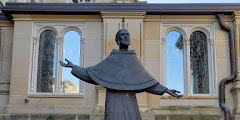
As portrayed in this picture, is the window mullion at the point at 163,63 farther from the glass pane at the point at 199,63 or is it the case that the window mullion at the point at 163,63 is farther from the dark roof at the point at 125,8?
the dark roof at the point at 125,8

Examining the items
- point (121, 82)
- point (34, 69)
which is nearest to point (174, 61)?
point (34, 69)

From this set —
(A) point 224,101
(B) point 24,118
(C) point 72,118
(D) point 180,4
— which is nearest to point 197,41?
(D) point 180,4

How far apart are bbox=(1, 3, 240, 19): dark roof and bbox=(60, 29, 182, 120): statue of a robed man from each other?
671cm

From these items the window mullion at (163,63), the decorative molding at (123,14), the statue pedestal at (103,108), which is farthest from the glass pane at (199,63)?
the decorative molding at (123,14)

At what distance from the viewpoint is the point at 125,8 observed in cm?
1256

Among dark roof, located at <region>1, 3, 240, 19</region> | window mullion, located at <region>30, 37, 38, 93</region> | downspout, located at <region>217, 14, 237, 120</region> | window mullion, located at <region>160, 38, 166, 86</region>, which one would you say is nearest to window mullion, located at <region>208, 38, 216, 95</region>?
downspout, located at <region>217, 14, 237, 120</region>

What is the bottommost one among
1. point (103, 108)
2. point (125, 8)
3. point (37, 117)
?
point (37, 117)

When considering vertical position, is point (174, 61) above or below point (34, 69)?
above

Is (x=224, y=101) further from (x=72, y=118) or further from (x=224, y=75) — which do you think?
(x=72, y=118)

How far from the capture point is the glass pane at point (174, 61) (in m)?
12.8

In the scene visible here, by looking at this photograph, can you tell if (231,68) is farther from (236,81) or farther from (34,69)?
(34,69)

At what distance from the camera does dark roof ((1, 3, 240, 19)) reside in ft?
41.2

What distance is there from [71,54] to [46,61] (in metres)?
0.92

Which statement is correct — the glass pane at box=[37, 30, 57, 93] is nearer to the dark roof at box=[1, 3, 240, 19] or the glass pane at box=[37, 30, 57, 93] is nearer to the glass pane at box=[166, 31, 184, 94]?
the dark roof at box=[1, 3, 240, 19]
